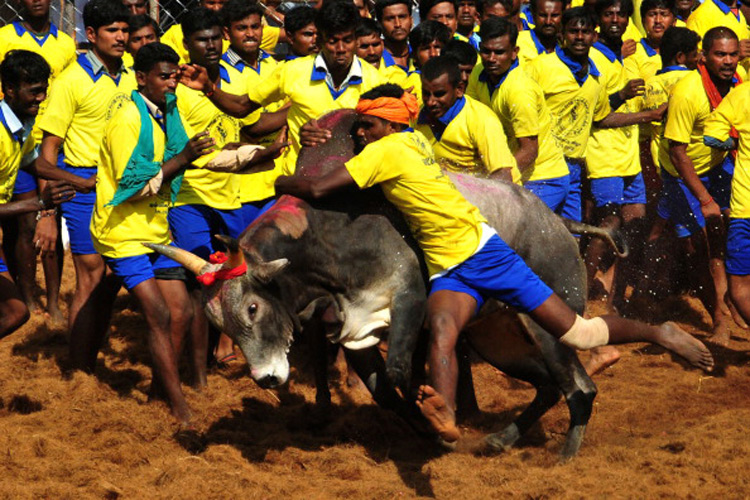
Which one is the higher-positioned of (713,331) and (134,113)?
(134,113)

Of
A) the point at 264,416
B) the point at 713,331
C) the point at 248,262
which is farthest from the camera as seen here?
the point at 713,331

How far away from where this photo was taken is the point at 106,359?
30.1ft

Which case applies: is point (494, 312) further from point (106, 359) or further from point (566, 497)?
point (106, 359)

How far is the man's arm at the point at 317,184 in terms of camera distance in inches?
263

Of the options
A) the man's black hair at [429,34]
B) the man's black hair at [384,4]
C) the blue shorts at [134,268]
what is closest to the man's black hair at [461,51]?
the man's black hair at [429,34]

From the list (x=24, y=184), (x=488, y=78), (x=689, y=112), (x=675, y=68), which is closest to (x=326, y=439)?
(x=488, y=78)

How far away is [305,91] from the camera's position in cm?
812

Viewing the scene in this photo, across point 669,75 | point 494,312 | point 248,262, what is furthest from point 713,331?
point 248,262

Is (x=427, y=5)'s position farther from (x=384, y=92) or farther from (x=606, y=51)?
(x=384, y=92)

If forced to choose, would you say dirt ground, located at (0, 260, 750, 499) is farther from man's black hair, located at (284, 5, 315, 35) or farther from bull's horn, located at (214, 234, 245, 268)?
man's black hair, located at (284, 5, 315, 35)

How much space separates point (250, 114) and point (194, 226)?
1023mm

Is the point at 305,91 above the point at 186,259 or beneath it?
above

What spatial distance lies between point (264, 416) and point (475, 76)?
303 centimetres

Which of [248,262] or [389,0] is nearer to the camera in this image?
[248,262]
